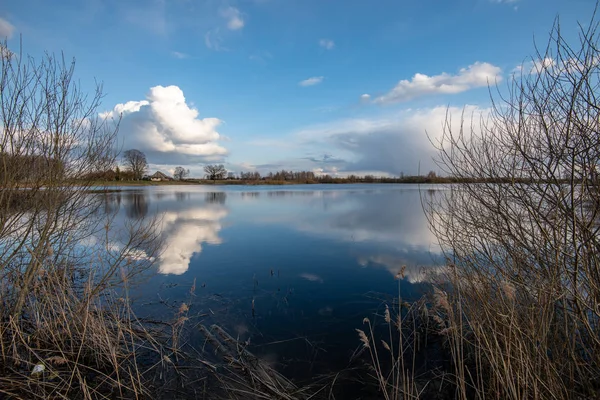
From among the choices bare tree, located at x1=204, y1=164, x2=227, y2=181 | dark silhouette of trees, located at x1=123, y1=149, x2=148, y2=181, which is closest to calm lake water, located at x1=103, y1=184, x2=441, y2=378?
dark silhouette of trees, located at x1=123, y1=149, x2=148, y2=181

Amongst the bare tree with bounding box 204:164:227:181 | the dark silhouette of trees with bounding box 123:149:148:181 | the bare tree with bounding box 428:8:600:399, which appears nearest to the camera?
the bare tree with bounding box 428:8:600:399

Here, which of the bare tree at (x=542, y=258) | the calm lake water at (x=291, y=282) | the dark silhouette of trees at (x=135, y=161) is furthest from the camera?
the dark silhouette of trees at (x=135, y=161)

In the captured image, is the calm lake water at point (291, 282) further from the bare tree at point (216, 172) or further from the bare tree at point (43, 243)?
the bare tree at point (216, 172)

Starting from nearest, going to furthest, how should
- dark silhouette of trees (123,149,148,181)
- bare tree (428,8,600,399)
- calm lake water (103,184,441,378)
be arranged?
bare tree (428,8,600,399) < calm lake water (103,184,441,378) < dark silhouette of trees (123,149,148,181)

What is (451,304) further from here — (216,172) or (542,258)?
(216,172)

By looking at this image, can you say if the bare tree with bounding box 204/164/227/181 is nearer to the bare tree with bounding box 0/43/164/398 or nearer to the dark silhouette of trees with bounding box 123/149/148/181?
the dark silhouette of trees with bounding box 123/149/148/181

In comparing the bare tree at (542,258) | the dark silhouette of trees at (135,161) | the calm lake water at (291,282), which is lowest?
the calm lake water at (291,282)

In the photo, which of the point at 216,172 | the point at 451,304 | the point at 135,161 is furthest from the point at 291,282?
the point at 216,172

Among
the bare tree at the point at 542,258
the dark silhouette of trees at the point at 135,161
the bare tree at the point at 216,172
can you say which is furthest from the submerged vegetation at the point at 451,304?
the bare tree at the point at 216,172

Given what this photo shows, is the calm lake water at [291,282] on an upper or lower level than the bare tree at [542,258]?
lower

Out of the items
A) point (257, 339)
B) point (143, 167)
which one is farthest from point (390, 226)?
point (143, 167)

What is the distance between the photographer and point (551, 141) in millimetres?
3035

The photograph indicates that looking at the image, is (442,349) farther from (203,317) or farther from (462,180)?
(203,317)

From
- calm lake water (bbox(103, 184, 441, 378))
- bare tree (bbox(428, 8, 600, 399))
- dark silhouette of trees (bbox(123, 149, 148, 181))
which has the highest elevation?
dark silhouette of trees (bbox(123, 149, 148, 181))
